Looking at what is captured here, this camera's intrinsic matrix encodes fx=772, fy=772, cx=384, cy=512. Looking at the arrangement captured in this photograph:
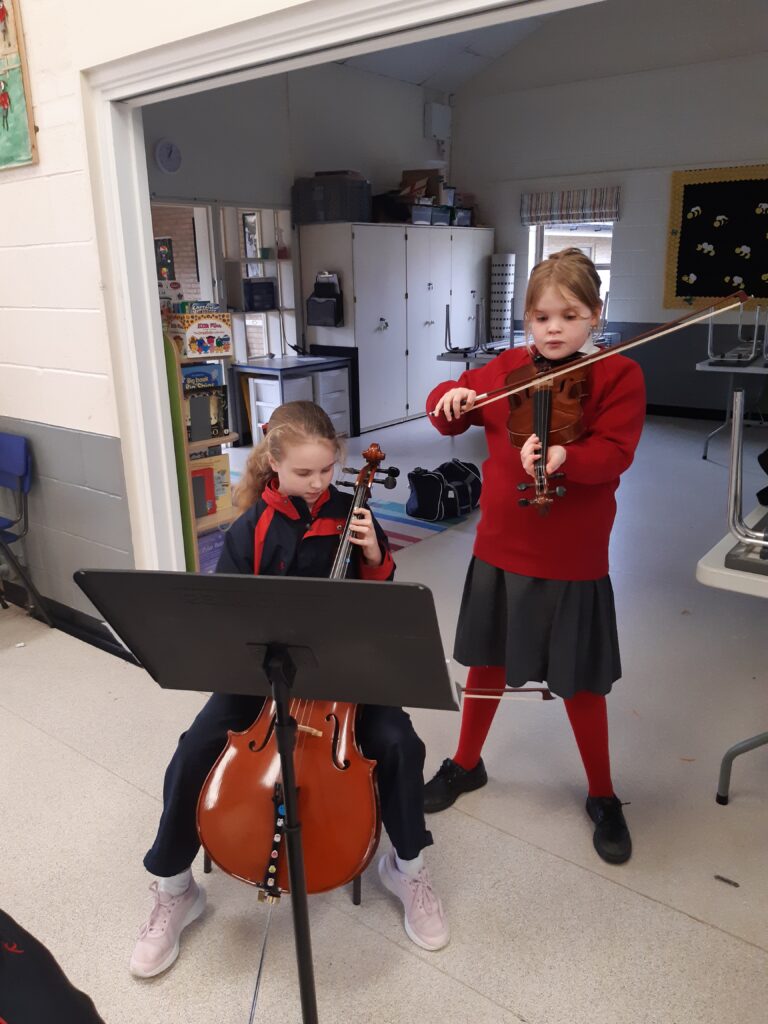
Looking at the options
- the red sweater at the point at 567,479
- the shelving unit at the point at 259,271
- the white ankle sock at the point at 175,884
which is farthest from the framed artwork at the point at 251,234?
the white ankle sock at the point at 175,884

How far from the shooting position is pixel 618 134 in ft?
21.5

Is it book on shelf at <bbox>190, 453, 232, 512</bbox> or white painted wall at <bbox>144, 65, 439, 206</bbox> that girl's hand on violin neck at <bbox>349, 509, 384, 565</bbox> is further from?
white painted wall at <bbox>144, 65, 439, 206</bbox>

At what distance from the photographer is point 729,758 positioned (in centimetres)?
188

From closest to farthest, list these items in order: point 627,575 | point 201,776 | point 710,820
A: point 201,776 < point 710,820 < point 627,575

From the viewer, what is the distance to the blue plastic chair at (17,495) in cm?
279

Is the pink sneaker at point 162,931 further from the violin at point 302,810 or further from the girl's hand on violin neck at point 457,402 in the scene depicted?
the girl's hand on violin neck at point 457,402

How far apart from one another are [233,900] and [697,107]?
6.69 metres

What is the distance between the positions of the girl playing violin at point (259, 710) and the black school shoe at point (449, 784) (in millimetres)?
317

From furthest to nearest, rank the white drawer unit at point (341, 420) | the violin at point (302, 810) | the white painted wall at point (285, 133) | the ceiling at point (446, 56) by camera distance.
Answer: the ceiling at point (446, 56) → the white drawer unit at point (341, 420) → the white painted wall at point (285, 133) → the violin at point (302, 810)

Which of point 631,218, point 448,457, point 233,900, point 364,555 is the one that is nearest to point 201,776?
point 233,900

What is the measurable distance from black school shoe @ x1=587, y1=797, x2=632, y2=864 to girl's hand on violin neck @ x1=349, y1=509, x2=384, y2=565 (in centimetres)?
85

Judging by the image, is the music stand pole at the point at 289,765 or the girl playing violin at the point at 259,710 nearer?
the music stand pole at the point at 289,765

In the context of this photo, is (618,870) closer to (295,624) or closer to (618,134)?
(295,624)

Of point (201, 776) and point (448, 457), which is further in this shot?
point (448, 457)
